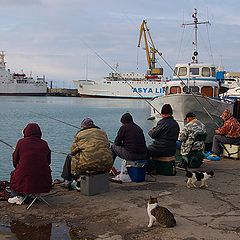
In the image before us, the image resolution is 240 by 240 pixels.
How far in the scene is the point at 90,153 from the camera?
6.53 metres

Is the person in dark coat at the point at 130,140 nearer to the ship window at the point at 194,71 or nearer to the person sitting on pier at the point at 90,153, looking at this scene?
the person sitting on pier at the point at 90,153

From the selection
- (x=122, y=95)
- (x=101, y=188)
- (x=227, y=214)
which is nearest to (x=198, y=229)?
(x=227, y=214)

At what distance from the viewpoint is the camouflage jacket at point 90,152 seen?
257 inches

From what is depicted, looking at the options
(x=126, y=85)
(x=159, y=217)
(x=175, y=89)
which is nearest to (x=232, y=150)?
(x=159, y=217)

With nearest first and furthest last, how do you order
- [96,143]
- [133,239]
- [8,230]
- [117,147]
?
1. [133,239]
2. [8,230]
3. [96,143]
4. [117,147]

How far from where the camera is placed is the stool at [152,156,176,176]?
325 inches

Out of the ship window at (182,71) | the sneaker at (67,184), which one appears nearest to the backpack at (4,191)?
the sneaker at (67,184)

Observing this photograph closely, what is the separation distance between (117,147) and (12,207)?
93.8 inches

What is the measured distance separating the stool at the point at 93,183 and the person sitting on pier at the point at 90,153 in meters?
0.08

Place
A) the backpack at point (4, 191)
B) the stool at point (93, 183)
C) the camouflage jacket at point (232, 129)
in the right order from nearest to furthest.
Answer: the backpack at point (4, 191)
the stool at point (93, 183)
the camouflage jacket at point (232, 129)

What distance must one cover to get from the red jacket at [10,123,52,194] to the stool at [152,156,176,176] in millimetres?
2857

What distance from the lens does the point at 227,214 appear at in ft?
19.1

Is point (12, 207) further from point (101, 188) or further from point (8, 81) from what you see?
point (8, 81)

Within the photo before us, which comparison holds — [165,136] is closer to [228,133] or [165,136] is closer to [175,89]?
[228,133]
